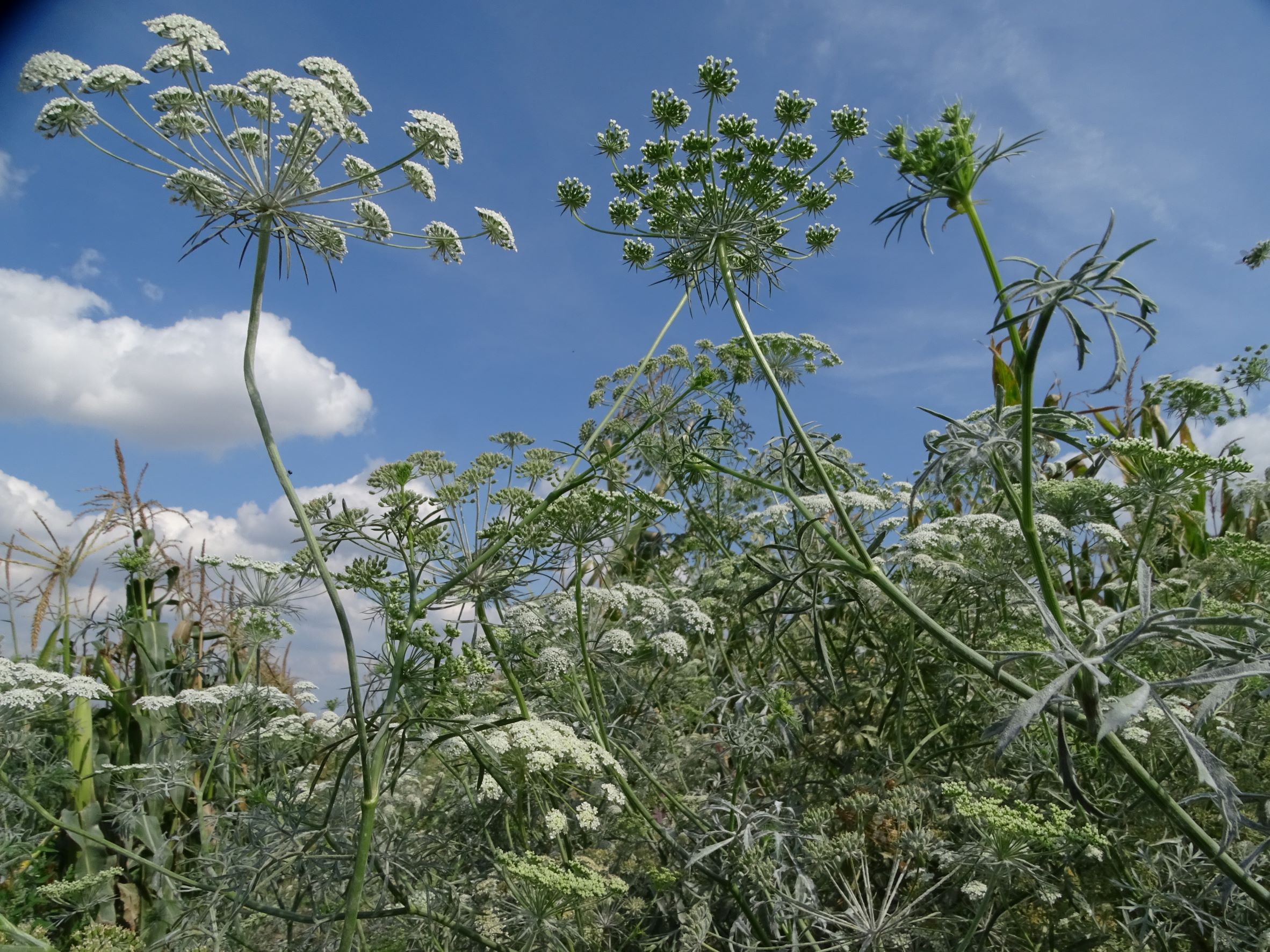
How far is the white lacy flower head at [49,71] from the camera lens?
9.07 feet

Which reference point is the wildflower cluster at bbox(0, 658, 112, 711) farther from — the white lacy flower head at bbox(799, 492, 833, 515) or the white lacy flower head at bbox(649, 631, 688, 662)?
the white lacy flower head at bbox(799, 492, 833, 515)

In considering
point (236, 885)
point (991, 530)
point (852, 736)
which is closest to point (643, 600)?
point (852, 736)

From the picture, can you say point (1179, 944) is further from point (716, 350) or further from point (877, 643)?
point (716, 350)

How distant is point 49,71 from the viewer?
280 cm

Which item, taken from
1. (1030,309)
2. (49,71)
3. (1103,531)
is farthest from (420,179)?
(1103,531)

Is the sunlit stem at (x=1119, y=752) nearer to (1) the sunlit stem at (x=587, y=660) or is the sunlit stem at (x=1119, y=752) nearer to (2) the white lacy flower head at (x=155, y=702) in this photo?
(1) the sunlit stem at (x=587, y=660)

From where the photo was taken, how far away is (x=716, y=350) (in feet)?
16.8

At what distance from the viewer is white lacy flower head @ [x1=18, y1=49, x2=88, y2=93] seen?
276 cm

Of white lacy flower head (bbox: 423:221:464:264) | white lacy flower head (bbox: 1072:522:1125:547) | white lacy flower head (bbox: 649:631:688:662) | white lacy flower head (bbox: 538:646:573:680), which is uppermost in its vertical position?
white lacy flower head (bbox: 423:221:464:264)

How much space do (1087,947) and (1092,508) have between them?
6.11 feet

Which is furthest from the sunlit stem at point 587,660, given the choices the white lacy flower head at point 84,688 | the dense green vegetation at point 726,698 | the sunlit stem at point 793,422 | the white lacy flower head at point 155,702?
the white lacy flower head at point 84,688

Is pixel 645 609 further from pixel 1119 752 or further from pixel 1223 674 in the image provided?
pixel 1223 674

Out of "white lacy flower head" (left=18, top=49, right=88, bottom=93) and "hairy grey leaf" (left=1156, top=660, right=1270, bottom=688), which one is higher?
"white lacy flower head" (left=18, top=49, right=88, bottom=93)

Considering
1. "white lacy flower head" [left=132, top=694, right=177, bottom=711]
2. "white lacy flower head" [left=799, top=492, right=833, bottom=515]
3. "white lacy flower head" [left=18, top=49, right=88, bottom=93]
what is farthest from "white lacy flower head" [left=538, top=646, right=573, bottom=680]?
"white lacy flower head" [left=18, top=49, right=88, bottom=93]
